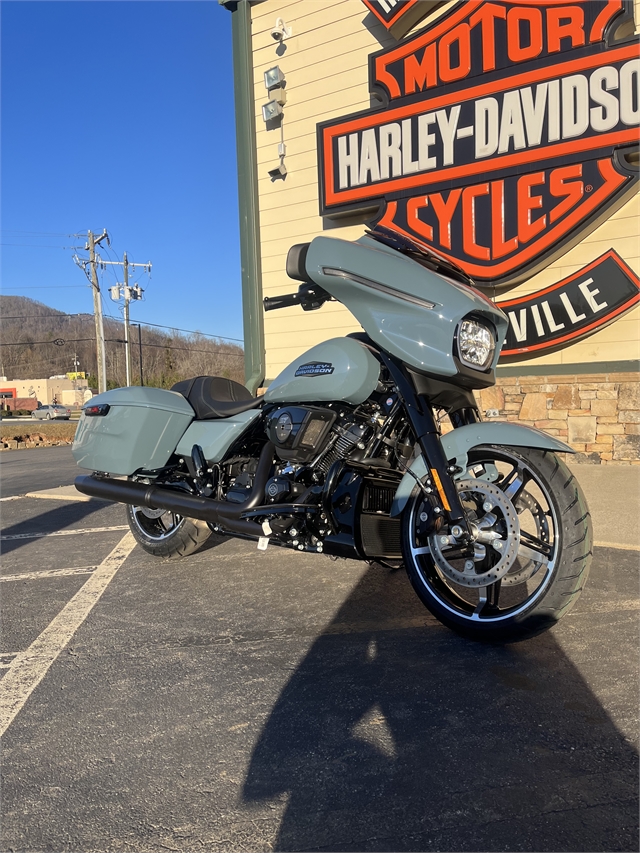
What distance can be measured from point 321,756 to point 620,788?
0.88 m

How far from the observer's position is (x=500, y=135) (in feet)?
27.6

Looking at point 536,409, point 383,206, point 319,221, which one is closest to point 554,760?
point 536,409

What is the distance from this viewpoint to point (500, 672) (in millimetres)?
2584

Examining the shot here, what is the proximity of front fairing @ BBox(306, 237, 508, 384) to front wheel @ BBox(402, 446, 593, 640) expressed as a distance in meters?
0.52

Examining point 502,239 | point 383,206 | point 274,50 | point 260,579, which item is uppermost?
point 274,50

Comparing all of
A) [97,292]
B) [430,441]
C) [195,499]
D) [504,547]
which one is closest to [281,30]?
[195,499]

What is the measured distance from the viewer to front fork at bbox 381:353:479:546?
9.16 ft

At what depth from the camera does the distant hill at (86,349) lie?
88.1 metres

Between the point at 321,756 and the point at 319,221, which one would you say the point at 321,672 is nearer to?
the point at 321,756

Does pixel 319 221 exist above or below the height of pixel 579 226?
above

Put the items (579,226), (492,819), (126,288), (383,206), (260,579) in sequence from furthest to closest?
(126,288), (383,206), (579,226), (260,579), (492,819)

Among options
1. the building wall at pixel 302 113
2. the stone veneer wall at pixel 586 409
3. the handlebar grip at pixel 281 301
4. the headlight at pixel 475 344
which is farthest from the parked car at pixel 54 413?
the headlight at pixel 475 344

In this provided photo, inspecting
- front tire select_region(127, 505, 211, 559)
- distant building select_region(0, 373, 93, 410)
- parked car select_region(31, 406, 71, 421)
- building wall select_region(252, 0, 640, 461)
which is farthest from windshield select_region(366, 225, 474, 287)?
distant building select_region(0, 373, 93, 410)

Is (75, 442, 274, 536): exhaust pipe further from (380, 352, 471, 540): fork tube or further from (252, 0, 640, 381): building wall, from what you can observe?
(252, 0, 640, 381): building wall
